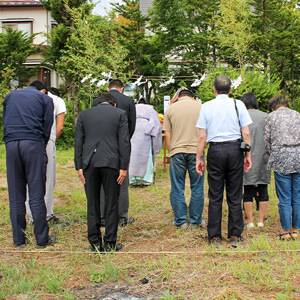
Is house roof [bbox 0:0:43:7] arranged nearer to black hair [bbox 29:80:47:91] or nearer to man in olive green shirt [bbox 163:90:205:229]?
black hair [bbox 29:80:47:91]

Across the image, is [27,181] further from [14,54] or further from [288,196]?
[14,54]

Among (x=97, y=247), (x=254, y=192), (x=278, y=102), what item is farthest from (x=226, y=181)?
(x=97, y=247)

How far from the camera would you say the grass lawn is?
2988mm

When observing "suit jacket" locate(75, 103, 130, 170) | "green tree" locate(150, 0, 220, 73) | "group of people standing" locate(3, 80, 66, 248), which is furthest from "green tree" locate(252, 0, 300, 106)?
"group of people standing" locate(3, 80, 66, 248)

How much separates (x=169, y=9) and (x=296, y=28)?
608 centimetres

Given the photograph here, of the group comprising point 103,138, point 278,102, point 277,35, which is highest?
point 277,35

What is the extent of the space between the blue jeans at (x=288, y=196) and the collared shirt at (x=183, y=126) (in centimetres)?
110

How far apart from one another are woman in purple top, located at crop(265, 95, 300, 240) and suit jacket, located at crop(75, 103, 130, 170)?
168 centimetres

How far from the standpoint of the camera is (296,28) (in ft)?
53.2

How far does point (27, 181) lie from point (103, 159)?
914 millimetres

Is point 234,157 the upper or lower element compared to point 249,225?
upper

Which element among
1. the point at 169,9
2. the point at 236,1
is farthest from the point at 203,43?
the point at 236,1

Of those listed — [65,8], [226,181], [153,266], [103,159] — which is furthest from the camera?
[65,8]

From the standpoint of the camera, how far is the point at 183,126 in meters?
4.86
